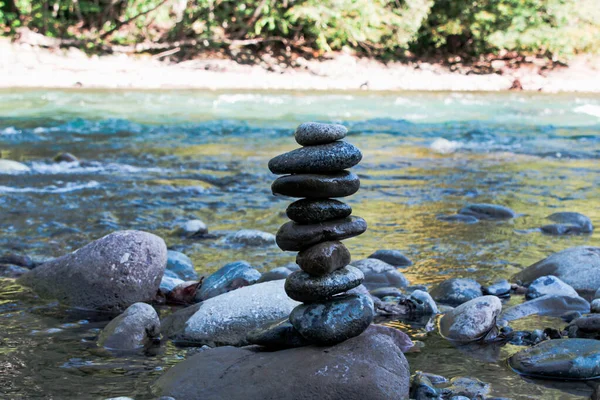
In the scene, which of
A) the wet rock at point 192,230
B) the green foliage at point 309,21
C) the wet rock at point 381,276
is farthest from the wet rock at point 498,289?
the green foliage at point 309,21

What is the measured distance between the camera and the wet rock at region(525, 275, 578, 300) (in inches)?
196

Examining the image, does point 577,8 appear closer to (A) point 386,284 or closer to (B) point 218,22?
(B) point 218,22

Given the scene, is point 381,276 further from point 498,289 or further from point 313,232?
point 313,232

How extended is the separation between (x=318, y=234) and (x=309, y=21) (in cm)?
2415

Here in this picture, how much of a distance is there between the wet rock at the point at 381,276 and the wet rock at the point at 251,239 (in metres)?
1.29

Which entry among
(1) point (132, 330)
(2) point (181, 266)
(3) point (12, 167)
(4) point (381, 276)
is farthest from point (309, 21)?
(1) point (132, 330)

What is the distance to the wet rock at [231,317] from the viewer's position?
4.24 m

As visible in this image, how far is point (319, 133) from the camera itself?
3.66 meters

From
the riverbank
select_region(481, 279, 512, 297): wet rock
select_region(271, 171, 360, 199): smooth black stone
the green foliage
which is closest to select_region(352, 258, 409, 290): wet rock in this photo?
select_region(481, 279, 512, 297): wet rock

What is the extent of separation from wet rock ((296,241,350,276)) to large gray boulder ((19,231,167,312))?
5.25 feet

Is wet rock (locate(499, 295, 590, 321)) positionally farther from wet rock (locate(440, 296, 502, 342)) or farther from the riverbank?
the riverbank

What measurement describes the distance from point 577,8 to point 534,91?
4553 millimetres

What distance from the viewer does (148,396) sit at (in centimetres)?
342

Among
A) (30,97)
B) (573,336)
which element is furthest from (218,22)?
(573,336)
